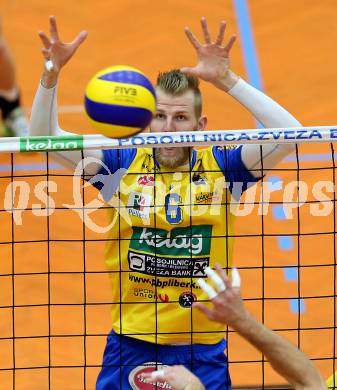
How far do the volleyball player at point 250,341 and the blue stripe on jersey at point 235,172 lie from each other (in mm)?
1428

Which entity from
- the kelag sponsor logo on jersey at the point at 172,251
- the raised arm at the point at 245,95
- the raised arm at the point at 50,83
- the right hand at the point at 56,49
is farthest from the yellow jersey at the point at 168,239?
the right hand at the point at 56,49

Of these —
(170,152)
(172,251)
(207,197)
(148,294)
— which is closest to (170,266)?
(172,251)

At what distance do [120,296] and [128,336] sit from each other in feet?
0.73

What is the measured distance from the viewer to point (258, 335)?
3.99 m

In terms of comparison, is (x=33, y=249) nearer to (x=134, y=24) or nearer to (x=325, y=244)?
(x=325, y=244)

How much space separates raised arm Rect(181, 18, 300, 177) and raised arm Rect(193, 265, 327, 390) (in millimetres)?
A: 1435

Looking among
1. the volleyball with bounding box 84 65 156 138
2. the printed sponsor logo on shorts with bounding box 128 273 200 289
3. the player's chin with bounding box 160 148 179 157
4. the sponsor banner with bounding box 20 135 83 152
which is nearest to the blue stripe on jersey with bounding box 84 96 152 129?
the volleyball with bounding box 84 65 156 138

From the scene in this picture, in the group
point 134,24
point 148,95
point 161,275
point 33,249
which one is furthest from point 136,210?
point 134,24

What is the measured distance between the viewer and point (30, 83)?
11.6m

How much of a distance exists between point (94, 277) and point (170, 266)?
3351mm

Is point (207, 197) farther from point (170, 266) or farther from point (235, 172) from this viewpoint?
point (170, 266)

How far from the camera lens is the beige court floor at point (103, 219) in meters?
7.51

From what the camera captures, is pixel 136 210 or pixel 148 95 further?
pixel 136 210

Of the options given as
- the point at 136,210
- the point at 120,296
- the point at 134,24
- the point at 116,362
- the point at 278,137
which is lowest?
the point at 116,362
